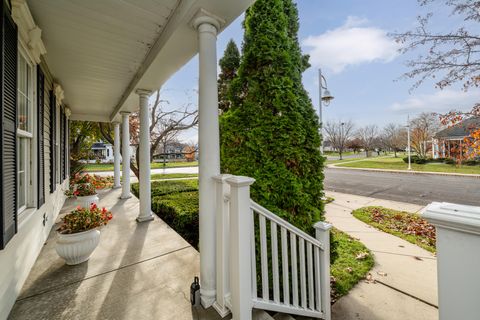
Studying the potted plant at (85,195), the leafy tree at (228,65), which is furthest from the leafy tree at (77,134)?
the leafy tree at (228,65)

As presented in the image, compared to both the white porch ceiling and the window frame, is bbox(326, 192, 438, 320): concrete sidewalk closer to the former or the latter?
the white porch ceiling

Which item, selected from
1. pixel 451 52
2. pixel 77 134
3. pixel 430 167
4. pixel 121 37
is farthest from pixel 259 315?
pixel 430 167

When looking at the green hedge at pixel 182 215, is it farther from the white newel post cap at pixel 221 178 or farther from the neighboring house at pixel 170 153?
the white newel post cap at pixel 221 178

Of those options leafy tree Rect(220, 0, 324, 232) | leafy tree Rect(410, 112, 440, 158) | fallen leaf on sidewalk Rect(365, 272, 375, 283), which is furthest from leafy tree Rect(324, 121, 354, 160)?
leafy tree Rect(220, 0, 324, 232)

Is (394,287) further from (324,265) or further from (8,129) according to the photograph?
(8,129)

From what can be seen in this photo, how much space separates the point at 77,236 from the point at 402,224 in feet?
20.5

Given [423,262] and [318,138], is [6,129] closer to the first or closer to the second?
[318,138]

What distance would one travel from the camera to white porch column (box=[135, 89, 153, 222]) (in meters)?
4.17

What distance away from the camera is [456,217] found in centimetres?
79

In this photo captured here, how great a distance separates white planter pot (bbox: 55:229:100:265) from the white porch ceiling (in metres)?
2.40

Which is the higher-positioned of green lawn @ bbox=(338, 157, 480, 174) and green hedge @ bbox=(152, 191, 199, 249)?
green lawn @ bbox=(338, 157, 480, 174)

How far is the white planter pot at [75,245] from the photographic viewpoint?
8.32 ft

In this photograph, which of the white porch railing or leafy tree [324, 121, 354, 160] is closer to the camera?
the white porch railing

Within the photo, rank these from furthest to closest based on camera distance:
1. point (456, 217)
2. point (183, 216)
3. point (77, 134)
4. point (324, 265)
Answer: point (77, 134)
point (183, 216)
point (324, 265)
point (456, 217)
